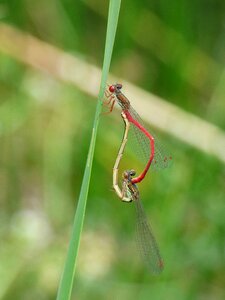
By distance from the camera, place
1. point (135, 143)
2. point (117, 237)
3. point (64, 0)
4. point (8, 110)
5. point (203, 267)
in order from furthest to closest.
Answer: point (64, 0) → point (8, 110) → point (117, 237) → point (203, 267) → point (135, 143)

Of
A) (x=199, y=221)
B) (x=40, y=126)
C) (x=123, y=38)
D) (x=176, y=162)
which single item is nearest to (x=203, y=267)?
(x=199, y=221)

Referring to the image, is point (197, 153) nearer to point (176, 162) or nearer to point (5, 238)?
point (176, 162)

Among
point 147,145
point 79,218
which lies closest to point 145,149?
point 147,145

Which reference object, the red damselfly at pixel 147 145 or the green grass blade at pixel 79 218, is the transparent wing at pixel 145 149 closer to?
the red damselfly at pixel 147 145

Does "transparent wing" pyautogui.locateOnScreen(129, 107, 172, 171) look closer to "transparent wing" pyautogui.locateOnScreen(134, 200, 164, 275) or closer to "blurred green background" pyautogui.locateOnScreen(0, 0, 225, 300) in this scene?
"transparent wing" pyautogui.locateOnScreen(134, 200, 164, 275)

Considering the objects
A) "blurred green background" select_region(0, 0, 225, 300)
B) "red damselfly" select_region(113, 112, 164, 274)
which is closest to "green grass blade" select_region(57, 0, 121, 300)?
"red damselfly" select_region(113, 112, 164, 274)

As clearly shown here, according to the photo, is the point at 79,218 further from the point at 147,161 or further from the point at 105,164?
the point at 105,164
